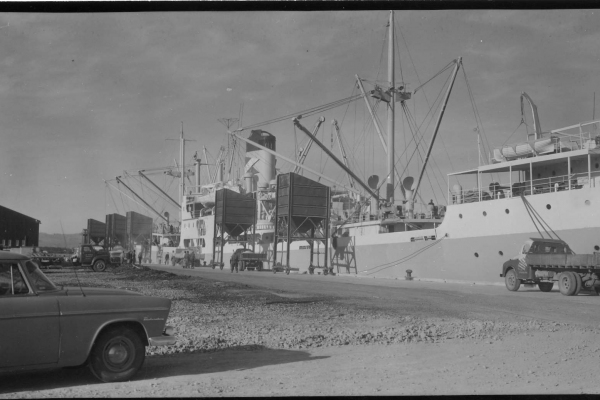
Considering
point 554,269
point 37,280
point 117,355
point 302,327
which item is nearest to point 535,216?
point 554,269

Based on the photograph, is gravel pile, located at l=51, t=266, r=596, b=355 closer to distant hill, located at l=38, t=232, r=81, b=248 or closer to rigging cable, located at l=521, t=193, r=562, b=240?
distant hill, located at l=38, t=232, r=81, b=248

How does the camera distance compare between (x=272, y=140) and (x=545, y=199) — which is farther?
(x=272, y=140)

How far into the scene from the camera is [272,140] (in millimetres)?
54469

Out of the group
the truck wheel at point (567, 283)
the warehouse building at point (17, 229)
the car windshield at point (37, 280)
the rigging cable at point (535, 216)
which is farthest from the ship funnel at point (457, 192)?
the car windshield at point (37, 280)

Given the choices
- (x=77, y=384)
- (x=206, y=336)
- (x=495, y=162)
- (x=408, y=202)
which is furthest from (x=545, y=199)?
(x=77, y=384)

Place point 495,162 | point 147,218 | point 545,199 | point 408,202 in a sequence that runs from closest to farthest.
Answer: point 147,218
point 545,199
point 495,162
point 408,202

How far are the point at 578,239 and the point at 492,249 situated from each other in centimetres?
428

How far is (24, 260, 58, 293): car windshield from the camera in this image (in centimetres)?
652

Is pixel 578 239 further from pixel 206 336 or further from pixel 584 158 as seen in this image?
pixel 206 336

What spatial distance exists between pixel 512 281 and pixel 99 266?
21.7m

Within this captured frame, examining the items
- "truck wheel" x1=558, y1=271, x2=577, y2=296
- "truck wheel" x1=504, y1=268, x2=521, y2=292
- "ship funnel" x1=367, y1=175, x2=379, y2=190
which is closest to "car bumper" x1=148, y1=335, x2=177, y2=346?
"truck wheel" x1=558, y1=271, x2=577, y2=296

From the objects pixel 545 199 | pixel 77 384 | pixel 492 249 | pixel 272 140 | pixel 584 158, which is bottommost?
pixel 77 384

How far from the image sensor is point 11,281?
6359mm

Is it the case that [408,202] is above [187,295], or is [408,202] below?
above
